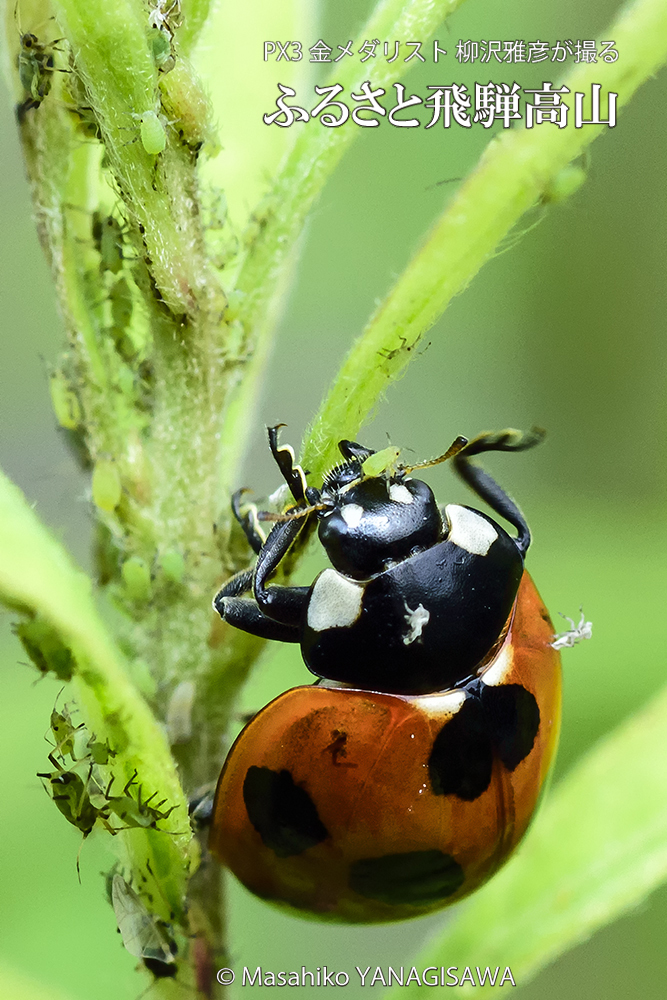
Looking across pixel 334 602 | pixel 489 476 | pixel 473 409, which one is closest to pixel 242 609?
pixel 334 602

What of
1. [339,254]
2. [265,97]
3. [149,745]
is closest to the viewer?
[149,745]

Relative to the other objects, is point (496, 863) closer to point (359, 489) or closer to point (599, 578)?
point (359, 489)

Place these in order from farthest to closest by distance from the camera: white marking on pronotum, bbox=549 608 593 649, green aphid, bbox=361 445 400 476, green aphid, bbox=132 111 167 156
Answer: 1. white marking on pronotum, bbox=549 608 593 649
2. green aphid, bbox=361 445 400 476
3. green aphid, bbox=132 111 167 156

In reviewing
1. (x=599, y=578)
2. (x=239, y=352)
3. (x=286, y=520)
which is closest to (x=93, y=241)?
(x=239, y=352)

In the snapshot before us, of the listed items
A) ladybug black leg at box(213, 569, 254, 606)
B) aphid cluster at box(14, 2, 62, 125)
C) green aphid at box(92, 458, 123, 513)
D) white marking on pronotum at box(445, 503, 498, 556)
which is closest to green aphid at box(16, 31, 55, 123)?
aphid cluster at box(14, 2, 62, 125)

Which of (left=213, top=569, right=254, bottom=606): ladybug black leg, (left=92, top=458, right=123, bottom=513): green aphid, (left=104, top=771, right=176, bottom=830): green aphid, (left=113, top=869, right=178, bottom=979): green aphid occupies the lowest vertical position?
(left=113, top=869, right=178, bottom=979): green aphid

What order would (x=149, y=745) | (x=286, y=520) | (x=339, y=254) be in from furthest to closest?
(x=339, y=254), (x=286, y=520), (x=149, y=745)

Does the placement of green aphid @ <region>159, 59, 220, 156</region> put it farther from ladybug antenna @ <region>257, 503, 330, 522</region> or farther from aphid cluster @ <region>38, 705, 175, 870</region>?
aphid cluster @ <region>38, 705, 175, 870</region>
